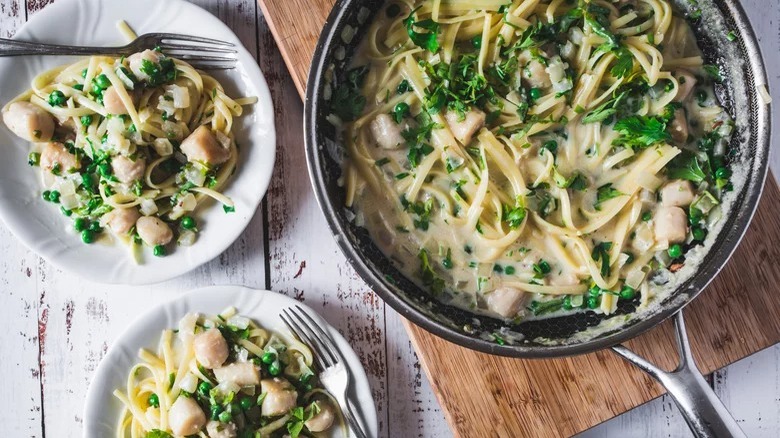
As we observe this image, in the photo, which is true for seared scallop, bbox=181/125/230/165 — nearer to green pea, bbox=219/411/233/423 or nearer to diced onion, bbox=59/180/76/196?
diced onion, bbox=59/180/76/196

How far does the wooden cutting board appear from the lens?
11.0 ft

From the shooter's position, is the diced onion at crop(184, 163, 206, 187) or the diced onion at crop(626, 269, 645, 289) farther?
the diced onion at crop(184, 163, 206, 187)

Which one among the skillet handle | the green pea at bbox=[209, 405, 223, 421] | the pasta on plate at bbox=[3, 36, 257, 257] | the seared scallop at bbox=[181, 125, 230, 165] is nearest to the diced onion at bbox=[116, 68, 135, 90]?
the pasta on plate at bbox=[3, 36, 257, 257]

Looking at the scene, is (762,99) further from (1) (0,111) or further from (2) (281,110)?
(1) (0,111)

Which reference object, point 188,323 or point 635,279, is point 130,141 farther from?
point 635,279

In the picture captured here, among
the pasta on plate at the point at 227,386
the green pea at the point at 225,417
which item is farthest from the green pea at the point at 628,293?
the green pea at the point at 225,417

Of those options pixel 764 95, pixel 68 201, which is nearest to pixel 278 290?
pixel 68 201

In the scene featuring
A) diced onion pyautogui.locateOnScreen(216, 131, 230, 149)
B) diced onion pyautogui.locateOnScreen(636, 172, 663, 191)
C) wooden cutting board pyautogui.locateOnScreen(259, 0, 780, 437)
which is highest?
diced onion pyautogui.locateOnScreen(636, 172, 663, 191)

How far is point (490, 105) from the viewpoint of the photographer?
10.3 ft

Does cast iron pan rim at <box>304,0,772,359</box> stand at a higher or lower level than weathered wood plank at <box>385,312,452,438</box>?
higher

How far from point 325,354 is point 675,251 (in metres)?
1.67

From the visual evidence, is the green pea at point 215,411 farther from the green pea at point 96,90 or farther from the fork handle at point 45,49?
the fork handle at point 45,49

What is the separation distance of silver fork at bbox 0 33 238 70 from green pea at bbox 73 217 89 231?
81cm

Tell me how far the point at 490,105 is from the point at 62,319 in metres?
2.45
